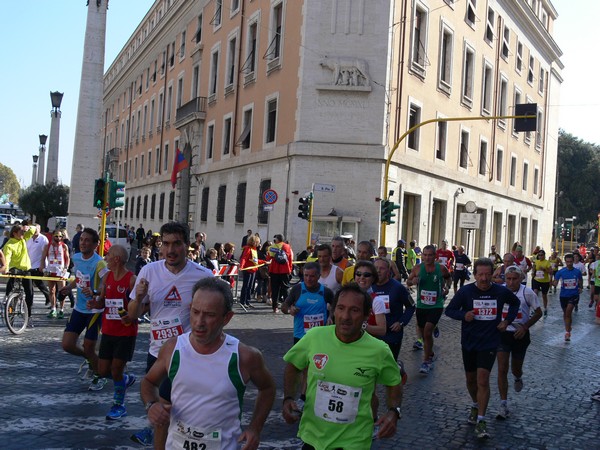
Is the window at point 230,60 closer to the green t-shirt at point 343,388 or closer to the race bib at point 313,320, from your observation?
the race bib at point 313,320

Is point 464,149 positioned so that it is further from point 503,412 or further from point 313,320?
point 313,320

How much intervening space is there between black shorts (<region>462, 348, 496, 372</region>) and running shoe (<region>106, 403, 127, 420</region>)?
3.31 metres

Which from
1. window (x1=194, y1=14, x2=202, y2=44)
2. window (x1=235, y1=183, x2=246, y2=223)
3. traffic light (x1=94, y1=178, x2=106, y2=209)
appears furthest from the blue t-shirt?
window (x1=194, y1=14, x2=202, y2=44)

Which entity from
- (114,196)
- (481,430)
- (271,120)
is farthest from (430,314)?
(271,120)

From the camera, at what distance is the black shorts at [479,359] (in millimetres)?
6875

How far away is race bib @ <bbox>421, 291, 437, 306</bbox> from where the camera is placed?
10.3m

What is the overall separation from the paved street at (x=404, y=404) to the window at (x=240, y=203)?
786 inches

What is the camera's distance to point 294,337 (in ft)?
23.9

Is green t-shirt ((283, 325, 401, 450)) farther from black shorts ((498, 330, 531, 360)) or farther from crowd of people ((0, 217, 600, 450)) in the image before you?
black shorts ((498, 330, 531, 360))

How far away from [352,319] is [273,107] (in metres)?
27.2

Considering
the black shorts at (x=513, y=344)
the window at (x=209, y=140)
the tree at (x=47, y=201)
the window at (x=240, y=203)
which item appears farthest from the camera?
the tree at (x=47, y=201)

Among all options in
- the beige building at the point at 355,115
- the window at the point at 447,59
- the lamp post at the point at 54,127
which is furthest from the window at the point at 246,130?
the lamp post at the point at 54,127

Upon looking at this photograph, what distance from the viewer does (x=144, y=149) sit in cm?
5353

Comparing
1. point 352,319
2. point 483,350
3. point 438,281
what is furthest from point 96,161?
point 352,319
